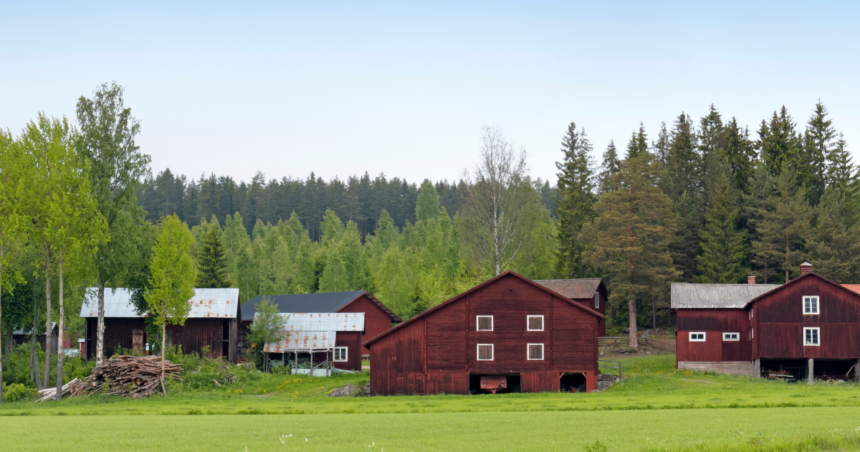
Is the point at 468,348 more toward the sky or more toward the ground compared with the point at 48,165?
more toward the ground

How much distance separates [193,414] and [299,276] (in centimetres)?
6530

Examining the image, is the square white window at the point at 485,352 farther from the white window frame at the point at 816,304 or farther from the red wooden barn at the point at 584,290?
the red wooden barn at the point at 584,290

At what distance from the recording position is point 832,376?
5262 centimetres

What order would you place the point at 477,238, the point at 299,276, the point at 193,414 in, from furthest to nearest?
the point at 299,276, the point at 477,238, the point at 193,414

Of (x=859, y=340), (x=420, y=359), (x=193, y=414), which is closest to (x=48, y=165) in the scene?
(x=193, y=414)

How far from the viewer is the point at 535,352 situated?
46.3m

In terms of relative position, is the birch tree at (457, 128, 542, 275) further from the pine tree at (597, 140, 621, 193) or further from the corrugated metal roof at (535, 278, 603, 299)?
the pine tree at (597, 140, 621, 193)

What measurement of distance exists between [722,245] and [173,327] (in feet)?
161

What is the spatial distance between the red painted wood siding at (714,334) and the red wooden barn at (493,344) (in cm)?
1321

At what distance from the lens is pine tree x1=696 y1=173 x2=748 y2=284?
232ft

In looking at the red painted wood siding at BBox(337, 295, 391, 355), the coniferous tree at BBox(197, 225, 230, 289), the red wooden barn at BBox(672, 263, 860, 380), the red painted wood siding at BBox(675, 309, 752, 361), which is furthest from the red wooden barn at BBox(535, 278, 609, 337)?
the coniferous tree at BBox(197, 225, 230, 289)

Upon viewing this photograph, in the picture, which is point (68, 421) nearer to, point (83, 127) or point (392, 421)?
point (392, 421)

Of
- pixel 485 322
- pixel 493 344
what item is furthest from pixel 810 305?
pixel 485 322

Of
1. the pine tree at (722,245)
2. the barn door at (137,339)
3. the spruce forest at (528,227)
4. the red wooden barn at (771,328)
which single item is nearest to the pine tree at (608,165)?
→ the spruce forest at (528,227)
